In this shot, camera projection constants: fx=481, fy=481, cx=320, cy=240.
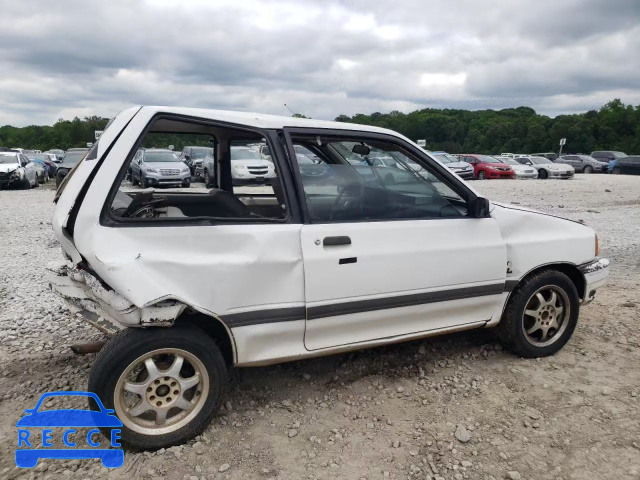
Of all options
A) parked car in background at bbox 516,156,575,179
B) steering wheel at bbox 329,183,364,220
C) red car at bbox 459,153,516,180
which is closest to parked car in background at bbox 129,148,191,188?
steering wheel at bbox 329,183,364,220

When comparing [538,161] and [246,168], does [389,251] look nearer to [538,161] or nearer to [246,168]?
[246,168]

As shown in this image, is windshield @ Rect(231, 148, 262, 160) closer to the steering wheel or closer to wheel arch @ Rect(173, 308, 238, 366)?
the steering wheel

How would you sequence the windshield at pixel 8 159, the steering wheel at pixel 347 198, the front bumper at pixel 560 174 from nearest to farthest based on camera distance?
the steering wheel at pixel 347 198
the windshield at pixel 8 159
the front bumper at pixel 560 174

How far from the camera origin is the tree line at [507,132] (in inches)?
2334

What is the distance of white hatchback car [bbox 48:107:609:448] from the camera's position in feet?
Result: 8.24

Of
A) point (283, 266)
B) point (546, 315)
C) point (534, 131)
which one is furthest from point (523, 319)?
point (534, 131)

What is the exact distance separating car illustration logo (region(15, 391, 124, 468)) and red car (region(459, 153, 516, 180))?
26324 mm

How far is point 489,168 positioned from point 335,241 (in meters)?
25.7

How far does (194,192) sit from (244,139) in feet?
2.57

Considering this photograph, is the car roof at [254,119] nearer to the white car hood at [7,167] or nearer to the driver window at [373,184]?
the driver window at [373,184]

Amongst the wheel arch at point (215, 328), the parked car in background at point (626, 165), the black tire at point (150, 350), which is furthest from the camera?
the parked car in background at point (626, 165)

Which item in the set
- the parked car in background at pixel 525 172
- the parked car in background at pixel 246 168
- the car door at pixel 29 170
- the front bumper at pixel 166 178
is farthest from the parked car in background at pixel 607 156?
the parked car in background at pixel 246 168

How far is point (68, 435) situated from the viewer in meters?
2.73

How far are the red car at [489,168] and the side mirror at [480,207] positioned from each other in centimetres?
2469
